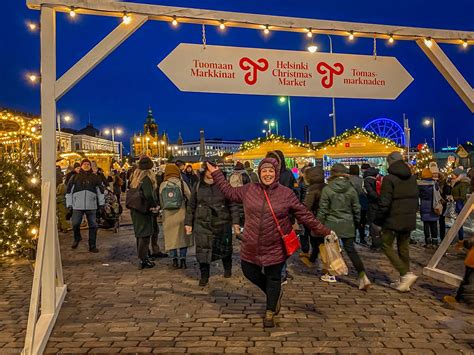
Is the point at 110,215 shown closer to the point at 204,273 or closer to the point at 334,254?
the point at 204,273

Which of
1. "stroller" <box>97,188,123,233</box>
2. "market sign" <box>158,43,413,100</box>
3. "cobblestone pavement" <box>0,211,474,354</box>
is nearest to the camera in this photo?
"cobblestone pavement" <box>0,211,474,354</box>

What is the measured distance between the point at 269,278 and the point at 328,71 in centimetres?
322

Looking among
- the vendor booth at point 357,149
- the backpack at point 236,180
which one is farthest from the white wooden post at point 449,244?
the vendor booth at point 357,149

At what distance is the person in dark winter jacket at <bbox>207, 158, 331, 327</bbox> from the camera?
4703 millimetres

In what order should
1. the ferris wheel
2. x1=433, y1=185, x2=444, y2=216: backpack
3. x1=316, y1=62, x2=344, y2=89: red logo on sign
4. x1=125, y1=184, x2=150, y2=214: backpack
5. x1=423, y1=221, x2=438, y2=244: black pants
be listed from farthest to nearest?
the ferris wheel
x1=423, y1=221, x2=438, y2=244: black pants
x1=433, y1=185, x2=444, y2=216: backpack
x1=125, y1=184, x2=150, y2=214: backpack
x1=316, y1=62, x2=344, y2=89: red logo on sign

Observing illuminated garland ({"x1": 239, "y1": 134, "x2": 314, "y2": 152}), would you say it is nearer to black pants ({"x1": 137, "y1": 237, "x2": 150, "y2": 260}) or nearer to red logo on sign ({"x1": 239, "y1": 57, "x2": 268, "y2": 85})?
black pants ({"x1": 137, "y1": 237, "x2": 150, "y2": 260})

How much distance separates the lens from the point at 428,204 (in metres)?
9.02

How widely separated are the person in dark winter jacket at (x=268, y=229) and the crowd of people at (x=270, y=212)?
0.03ft

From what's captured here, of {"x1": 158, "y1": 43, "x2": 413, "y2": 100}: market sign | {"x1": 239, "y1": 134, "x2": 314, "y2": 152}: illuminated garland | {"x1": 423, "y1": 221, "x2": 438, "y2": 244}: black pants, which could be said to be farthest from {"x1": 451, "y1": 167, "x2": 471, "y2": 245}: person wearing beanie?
{"x1": 239, "y1": 134, "x2": 314, "y2": 152}: illuminated garland

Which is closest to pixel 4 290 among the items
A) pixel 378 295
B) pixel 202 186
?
pixel 202 186

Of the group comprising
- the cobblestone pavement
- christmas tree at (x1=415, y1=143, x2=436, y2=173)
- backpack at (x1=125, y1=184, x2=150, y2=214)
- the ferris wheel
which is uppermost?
the ferris wheel

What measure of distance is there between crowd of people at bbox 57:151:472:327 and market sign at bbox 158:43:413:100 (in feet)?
3.53

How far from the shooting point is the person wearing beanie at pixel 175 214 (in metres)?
7.40

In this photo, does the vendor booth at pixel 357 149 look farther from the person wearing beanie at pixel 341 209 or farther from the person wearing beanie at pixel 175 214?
the person wearing beanie at pixel 341 209
